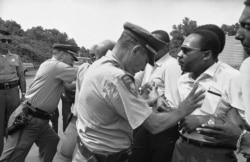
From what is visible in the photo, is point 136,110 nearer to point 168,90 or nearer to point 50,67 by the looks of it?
point 168,90

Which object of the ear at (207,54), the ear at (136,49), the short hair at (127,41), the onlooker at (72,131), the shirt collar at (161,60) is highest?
the short hair at (127,41)

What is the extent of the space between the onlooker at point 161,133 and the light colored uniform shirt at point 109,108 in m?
0.87

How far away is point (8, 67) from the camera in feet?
14.9

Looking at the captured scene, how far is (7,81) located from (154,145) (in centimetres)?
305

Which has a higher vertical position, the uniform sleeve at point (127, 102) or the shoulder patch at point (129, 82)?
the shoulder patch at point (129, 82)

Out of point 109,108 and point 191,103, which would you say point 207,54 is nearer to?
point 191,103

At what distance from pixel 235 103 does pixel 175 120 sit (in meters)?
0.41

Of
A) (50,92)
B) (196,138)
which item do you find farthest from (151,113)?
(50,92)

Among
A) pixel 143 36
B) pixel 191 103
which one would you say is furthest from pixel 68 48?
pixel 191 103

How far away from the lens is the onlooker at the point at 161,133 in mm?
2668

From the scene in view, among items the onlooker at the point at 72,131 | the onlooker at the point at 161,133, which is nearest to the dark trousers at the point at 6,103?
the onlooker at the point at 72,131

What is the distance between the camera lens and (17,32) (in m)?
51.6

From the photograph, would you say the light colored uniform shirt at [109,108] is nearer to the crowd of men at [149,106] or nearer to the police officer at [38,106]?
the crowd of men at [149,106]

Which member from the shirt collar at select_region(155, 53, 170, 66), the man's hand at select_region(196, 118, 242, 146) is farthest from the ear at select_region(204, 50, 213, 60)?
the shirt collar at select_region(155, 53, 170, 66)
